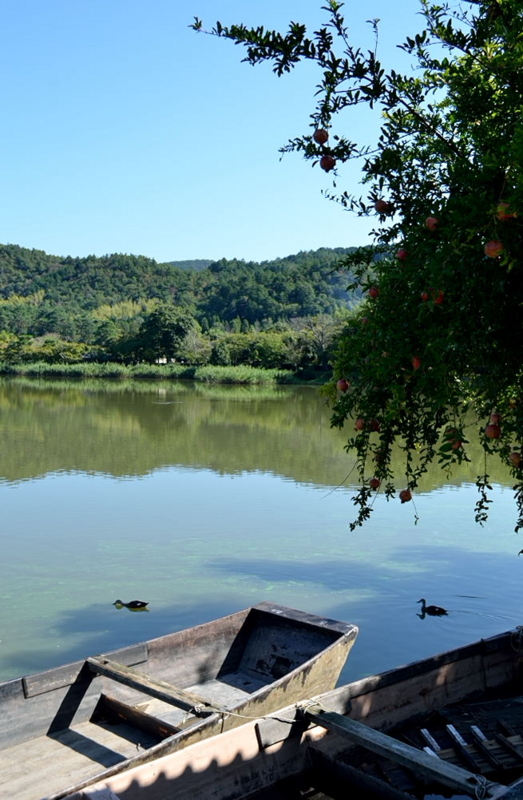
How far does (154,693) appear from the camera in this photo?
209 inches

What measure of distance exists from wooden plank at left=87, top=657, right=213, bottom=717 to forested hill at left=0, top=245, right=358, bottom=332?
8421 centimetres

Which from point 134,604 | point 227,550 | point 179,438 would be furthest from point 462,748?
point 179,438

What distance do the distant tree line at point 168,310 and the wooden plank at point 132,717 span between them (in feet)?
52.5

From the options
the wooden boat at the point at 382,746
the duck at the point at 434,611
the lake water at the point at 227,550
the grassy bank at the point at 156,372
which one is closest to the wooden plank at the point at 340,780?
the wooden boat at the point at 382,746

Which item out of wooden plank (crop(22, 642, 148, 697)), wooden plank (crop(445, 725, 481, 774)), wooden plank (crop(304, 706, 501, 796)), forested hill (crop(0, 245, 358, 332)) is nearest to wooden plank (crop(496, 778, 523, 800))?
wooden plank (crop(304, 706, 501, 796))

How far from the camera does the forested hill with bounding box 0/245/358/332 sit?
94438mm

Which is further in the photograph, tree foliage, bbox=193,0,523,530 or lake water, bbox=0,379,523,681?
lake water, bbox=0,379,523,681

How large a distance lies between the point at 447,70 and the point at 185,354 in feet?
201

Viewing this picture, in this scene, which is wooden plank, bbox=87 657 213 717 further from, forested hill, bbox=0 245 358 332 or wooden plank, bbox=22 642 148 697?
forested hill, bbox=0 245 358 332

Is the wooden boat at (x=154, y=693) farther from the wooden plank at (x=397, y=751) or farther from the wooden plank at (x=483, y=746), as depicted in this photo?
the wooden plank at (x=483, y=746)

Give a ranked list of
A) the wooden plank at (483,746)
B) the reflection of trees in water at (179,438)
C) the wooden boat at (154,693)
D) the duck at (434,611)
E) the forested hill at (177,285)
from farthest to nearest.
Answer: the forested hill at (177,285)
the reflection of trees in water at (179,438)
the duck at (434,611)
the wooden plank at (483,746)
the wooden boat at (154,693)

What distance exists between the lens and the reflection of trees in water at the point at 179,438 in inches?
724

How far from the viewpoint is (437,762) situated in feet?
14.6

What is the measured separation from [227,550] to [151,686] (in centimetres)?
583
